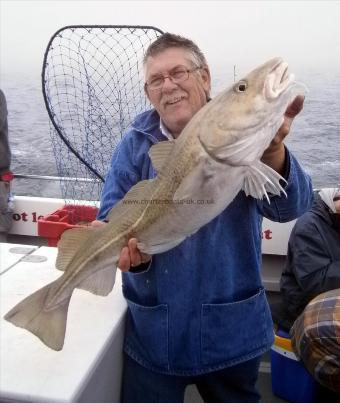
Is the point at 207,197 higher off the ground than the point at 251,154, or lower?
lower

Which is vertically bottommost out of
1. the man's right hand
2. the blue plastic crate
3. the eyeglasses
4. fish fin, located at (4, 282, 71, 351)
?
the blue plastic crate

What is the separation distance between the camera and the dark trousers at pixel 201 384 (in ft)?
6.90

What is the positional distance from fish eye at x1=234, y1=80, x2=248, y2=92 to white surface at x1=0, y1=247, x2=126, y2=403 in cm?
113

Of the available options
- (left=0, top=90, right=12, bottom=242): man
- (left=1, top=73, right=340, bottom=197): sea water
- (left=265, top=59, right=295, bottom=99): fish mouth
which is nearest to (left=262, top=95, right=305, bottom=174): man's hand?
(left=265, top=59, right=295, bottom=99): fish mouth

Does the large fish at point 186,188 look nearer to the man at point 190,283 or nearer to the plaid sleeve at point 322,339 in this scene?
the man at point 190,283

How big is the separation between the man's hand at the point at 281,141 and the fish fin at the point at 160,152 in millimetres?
396

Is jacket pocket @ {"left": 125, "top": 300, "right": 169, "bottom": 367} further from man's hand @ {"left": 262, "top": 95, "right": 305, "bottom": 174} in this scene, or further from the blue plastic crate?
the blue plastic crate

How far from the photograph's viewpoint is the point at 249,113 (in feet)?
4.81

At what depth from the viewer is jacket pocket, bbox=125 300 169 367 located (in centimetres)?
203

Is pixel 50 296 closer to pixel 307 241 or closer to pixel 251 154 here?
pixel 251 154

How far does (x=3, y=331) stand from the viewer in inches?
71.7

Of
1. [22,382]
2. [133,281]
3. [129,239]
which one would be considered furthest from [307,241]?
[22,382]

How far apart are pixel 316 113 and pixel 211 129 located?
22.3 ft

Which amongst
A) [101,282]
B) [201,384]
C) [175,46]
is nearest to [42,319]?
[101,282]
